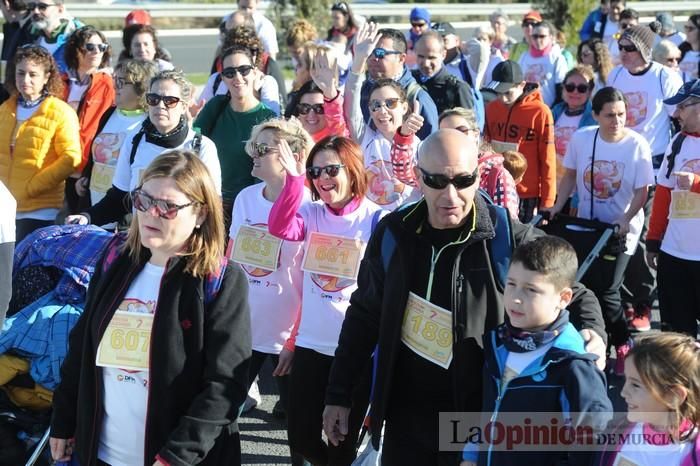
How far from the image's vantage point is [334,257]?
4.91m

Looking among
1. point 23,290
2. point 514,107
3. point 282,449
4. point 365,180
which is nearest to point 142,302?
point 365,180

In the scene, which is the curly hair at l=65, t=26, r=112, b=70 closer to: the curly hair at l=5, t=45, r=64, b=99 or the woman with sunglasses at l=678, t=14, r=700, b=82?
the curly hair at l=5, t=45, r=64, b=99

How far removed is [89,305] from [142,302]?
242 millimetres

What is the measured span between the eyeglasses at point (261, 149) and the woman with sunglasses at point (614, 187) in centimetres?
282

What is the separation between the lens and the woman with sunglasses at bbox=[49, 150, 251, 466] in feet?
11.4

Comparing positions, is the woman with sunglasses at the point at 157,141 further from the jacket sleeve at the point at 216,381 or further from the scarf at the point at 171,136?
the jacket sleeve at the point at 216,381

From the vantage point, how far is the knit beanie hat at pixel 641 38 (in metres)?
8.88

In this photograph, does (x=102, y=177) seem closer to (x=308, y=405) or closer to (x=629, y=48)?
(x=308, y=405)

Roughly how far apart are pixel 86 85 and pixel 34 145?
148cm

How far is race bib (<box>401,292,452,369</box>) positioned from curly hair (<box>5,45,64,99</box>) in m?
4.68

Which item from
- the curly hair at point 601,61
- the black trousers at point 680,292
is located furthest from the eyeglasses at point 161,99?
the curly hair at point 601,61

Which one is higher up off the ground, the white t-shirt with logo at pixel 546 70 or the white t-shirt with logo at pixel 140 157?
the white t-shirt with logo at pixel 546 70

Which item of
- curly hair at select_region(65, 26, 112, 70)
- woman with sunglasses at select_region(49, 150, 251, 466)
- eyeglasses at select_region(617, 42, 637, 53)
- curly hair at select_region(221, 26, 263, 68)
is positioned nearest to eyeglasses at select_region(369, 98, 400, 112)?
curly hair at select_region(221, 26, 263, 68)

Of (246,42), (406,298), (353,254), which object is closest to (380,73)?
(246,42)
